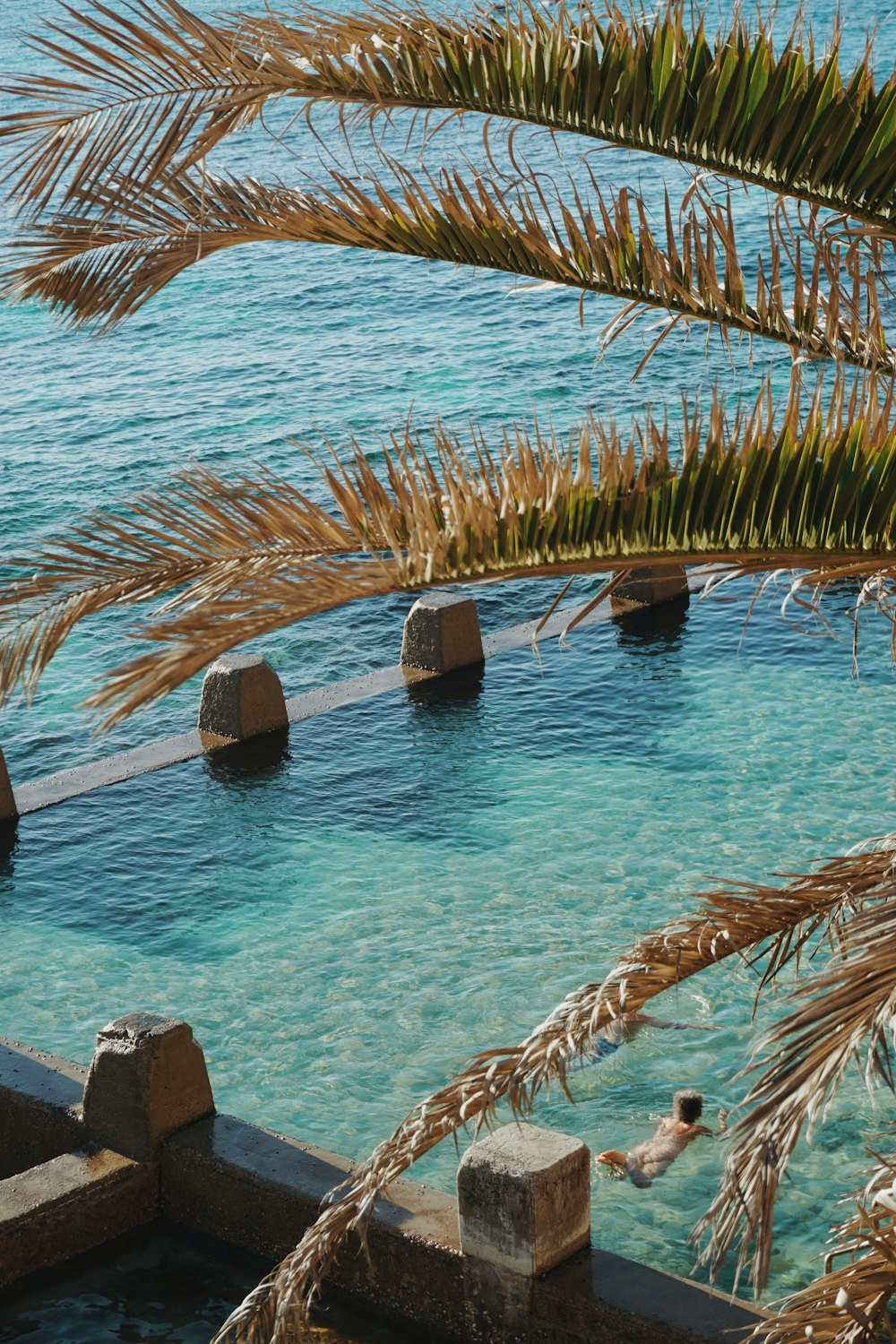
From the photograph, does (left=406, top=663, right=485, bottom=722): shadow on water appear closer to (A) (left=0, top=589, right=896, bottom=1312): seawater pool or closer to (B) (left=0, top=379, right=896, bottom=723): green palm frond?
(A) (left=0, top=589, right=896, bottom=1312): seawater pool

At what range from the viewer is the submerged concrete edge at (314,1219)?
18.8ft

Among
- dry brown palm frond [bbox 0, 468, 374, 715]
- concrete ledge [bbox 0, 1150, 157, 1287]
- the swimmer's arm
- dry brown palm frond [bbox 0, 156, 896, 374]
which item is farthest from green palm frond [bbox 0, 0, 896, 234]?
the swimmer's arm

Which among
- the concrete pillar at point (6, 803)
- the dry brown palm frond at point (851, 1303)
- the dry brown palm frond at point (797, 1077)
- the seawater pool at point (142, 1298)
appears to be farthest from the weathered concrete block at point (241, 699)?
the dry brown palm frond at point (797, 1077)

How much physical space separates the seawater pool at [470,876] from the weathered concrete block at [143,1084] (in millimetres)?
1161

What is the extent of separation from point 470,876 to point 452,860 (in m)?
0.25

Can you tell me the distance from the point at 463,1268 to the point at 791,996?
10.9 ft

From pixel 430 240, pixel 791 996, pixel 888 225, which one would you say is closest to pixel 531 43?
pixel 430 240

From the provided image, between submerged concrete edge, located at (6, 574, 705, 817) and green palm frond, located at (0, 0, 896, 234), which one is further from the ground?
green palm frond, located at (0, 0, 896, 234)

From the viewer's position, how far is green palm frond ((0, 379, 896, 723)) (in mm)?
3582

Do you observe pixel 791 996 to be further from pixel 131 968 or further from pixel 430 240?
pixel 131 968

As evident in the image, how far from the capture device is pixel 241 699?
12.6 metres

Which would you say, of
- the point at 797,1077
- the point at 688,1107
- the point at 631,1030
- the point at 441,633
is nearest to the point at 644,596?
the point at 441,633

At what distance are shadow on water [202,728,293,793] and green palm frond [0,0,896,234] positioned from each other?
25.9ft

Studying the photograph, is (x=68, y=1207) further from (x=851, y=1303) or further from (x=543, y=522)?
(x=543, y=522)
